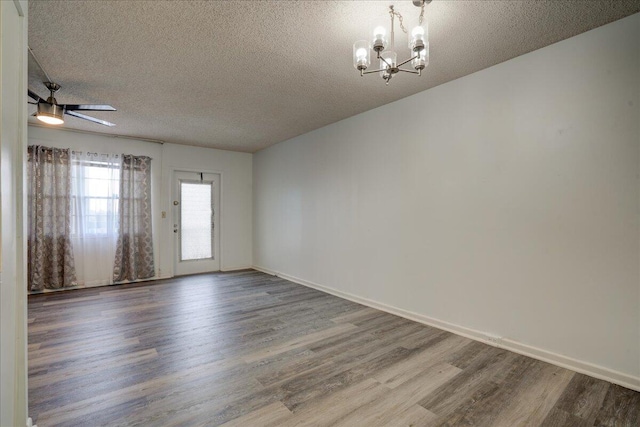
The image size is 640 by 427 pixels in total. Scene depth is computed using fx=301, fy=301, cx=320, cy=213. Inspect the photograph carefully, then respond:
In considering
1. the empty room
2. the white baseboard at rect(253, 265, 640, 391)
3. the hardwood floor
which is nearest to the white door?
the empty room

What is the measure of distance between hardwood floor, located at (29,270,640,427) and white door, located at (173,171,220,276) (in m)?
2.44

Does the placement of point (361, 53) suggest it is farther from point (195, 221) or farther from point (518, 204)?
point (195, 221)

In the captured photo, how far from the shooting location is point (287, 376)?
2.28 m

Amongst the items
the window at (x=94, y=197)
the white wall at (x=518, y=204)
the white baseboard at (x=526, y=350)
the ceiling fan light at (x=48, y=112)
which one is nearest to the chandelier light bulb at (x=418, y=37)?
the white wall at (x=518, y=204)

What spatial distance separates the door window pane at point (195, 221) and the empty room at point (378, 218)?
164 cm

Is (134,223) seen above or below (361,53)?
below

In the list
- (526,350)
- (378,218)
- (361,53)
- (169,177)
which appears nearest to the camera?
(361,53)

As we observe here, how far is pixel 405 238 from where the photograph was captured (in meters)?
3.58

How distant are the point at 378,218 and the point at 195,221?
4048 millimetres

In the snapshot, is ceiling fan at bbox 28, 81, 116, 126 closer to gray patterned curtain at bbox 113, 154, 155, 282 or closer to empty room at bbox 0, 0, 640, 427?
empty room at bbox 0, 0, 640, 427

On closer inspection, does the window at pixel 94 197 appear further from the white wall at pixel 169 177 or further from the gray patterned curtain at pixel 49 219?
the white wall at pixel 169 177

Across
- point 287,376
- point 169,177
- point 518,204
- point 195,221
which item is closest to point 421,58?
point 518,204

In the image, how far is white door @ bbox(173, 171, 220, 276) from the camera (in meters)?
6.01

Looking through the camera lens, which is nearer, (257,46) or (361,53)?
(361,53)
